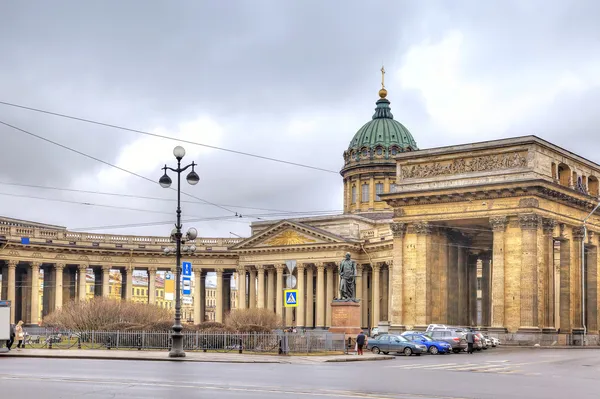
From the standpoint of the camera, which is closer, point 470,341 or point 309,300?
point 470,341

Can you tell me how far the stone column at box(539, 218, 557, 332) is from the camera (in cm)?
7131

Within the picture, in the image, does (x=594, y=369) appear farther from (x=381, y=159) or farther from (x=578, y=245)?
(x=381, y=159)

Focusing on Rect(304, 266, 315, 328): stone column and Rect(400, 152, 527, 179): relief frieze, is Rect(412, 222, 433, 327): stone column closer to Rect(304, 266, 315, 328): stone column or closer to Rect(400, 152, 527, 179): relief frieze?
Rect(400, 152, 527, 179): relief frieze

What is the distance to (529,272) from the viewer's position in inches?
2763

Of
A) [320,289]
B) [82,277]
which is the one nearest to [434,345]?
[320,289]

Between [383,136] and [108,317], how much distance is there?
72626 millimetres

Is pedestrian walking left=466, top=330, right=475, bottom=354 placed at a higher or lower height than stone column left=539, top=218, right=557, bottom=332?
lower

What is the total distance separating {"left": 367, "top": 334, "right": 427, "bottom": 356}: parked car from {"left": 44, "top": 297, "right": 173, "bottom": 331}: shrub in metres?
15.9

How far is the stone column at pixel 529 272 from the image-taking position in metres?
69.9

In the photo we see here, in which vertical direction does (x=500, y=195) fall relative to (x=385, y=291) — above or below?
above

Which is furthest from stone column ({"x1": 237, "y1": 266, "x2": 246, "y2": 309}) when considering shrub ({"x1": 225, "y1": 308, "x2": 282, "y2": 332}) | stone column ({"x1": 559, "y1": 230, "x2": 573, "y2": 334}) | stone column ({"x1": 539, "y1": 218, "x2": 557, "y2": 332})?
stone column ({"x1": 539, "y1": 218, "x2": 557, "y2": 332})

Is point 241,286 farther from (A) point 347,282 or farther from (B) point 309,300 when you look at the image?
(A) point 347,282

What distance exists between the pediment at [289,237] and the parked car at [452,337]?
51.3 metres

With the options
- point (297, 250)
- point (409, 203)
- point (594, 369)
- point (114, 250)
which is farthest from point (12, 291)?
point (594, 369)
